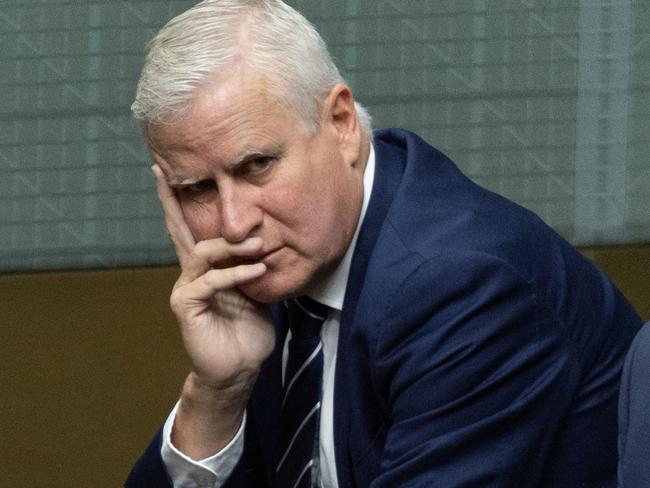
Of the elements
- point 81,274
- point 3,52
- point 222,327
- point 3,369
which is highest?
point 3,52

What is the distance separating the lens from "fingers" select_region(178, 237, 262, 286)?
2342mm

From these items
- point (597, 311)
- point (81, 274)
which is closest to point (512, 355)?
point (597, 311)

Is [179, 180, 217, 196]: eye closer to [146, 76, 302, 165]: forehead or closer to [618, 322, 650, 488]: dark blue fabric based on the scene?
[146, 76, 302, 165]: forehead

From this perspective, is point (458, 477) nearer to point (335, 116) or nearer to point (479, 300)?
point (479, 300)

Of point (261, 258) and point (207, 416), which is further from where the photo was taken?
point (207, 416)

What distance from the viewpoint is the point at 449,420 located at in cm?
222

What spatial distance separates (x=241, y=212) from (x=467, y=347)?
41cm

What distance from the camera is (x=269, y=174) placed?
2.30 m

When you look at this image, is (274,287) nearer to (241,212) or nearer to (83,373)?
(241,212)

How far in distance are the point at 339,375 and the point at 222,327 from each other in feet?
0.85

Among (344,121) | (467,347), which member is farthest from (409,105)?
(467,347)

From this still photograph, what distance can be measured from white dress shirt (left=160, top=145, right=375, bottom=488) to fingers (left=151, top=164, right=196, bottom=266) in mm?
232

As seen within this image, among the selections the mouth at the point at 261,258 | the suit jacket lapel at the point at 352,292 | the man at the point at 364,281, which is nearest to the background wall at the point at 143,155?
the man at the point at 364,281

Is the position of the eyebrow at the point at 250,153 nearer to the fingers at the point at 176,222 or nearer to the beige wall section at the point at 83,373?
the fingers at the point at 176,222
